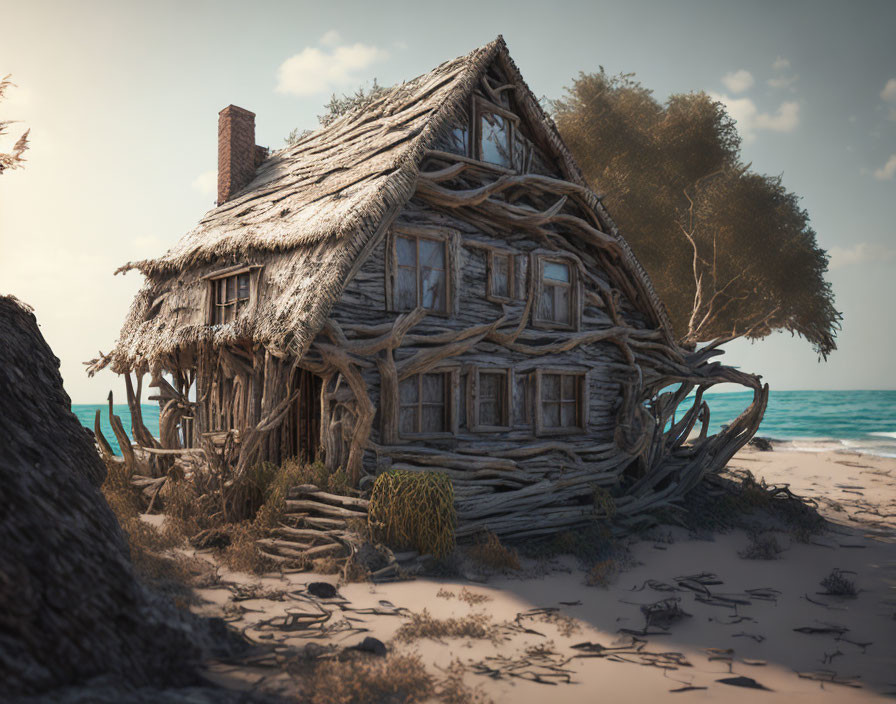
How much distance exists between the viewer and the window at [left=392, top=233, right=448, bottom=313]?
1077 cm

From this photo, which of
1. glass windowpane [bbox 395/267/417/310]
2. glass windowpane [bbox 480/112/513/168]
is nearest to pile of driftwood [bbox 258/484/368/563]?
glass windowpane [bbox 395/267/417/310]

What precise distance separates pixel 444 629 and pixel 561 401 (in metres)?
6.96

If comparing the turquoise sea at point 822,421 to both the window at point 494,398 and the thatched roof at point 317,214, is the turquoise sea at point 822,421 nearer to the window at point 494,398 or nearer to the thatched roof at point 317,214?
the thatched roof at point 317,214

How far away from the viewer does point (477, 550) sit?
30.3ft

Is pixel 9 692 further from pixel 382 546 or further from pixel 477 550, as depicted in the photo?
pixel 477 550

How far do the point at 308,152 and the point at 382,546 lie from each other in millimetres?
9458

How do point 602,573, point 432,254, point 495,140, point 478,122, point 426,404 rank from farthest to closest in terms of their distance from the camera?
point 495,140 → point 478,122 → point 432,254 → point 426,404 → point 602,573

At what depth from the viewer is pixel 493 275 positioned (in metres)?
11.8

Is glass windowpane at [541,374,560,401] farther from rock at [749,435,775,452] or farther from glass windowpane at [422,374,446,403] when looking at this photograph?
rock at [749,435,775,452]

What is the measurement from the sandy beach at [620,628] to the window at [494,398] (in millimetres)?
2718

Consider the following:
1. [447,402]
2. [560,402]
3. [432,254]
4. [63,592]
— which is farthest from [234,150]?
[63,592]

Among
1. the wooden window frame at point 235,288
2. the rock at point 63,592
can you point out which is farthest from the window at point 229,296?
the rock at point 63,592

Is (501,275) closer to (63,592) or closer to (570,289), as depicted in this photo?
(570,289)

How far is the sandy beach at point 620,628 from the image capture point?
5.48 m
